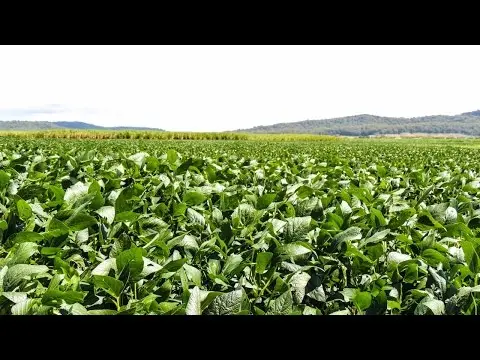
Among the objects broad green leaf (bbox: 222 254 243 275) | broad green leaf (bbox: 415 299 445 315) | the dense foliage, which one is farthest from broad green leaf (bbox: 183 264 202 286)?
broad green leaf (bbox: 415 299 445 315)

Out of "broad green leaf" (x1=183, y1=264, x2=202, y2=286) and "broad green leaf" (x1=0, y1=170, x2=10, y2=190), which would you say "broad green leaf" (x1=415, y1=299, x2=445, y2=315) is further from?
"broad green leaf" (x1=0, y1=170, x2=10, y2=190)

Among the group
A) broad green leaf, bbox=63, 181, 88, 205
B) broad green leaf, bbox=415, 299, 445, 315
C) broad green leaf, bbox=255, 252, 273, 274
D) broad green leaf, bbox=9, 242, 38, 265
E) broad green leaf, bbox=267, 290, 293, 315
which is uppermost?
broad green leaf, bbox=63, 181, 88, 205

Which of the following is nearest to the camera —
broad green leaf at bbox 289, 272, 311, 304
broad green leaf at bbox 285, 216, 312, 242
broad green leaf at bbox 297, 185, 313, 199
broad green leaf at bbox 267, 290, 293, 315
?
broad green leaf at bbox 267, 290, 293, 315

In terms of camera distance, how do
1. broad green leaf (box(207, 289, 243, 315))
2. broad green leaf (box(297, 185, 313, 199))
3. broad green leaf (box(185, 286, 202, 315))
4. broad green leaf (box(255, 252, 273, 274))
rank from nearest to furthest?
broad green leaf (box(185, 286, 202, 315)) → broad green leaf (box(207, 289, 243, 315)) → broad green leaf (box(255, 252, 273, 274)) → broad green leaf (box(297, 185, 313, 199))

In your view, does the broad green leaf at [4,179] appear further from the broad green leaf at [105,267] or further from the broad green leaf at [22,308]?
the broad green leaf at [22,308]

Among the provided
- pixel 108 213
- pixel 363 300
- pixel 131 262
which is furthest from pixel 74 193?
pixel 363 300

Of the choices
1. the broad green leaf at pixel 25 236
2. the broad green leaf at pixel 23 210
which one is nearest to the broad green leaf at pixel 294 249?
the broad green leaf at pixel 25 236

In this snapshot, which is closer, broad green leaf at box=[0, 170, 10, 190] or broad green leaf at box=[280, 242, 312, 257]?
broad green leaf at box=[280, 242, 312, 257]

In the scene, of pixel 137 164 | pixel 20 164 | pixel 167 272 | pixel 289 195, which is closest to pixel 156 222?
pixel 167 272

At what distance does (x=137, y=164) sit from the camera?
4.07 meters

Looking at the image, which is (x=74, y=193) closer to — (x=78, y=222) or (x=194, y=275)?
(x=78, y=222)
